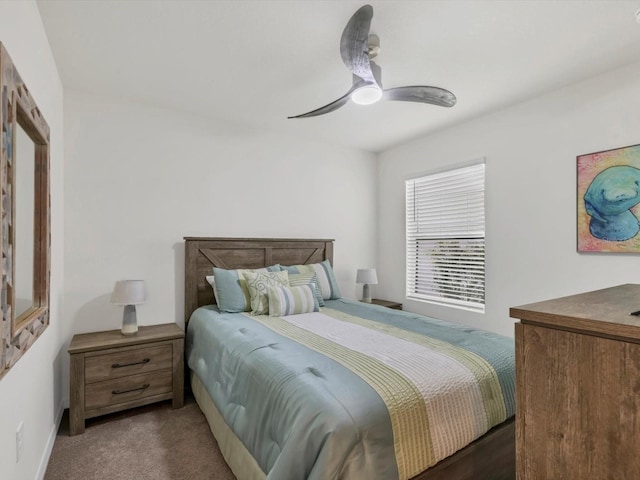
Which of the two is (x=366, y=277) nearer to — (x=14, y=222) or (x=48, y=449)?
(x=48, y=449)

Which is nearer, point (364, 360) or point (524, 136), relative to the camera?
point (364, 360)

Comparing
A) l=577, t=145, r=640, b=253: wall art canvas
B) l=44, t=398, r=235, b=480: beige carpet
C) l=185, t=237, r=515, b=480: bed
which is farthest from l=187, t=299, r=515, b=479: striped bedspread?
l=577, t=145, r=640, b=253: wall art canvas

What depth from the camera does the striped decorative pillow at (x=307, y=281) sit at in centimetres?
312

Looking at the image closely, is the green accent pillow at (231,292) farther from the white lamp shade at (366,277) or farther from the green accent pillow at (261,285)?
the white lamp shade at (366,277)

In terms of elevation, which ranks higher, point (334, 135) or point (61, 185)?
point (334, 135)

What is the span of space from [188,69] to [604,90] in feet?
9.89

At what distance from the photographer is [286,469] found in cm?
125

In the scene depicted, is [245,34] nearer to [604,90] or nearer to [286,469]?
[286,469]

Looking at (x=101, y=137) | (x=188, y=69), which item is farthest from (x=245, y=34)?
(x=101, y=137)

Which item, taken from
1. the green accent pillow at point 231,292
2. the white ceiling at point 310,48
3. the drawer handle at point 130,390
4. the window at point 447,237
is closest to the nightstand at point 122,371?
the drawer handle at point 130,390

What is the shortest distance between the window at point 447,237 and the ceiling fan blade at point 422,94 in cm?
128

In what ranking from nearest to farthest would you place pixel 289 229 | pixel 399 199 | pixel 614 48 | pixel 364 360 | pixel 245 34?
pixel 364 360 → pixel 245 34 → pixel 614 48 → pixel 289 229 → pixel 399 199

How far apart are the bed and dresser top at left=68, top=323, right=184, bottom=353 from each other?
16.1 inches

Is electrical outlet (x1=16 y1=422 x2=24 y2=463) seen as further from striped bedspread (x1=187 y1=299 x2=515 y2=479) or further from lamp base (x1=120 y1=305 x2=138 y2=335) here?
lamp base (x1=120 y1=305 x2=138 y2=335)
